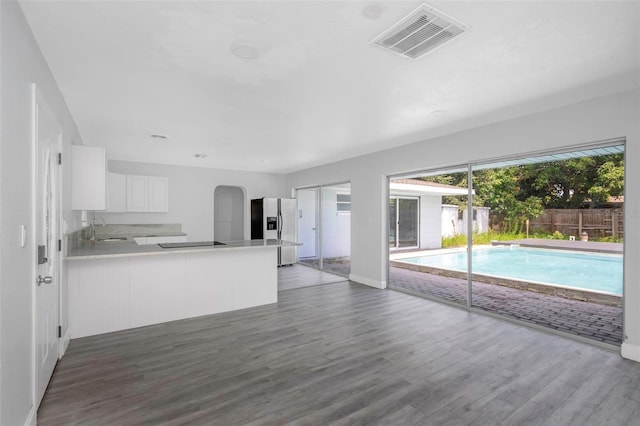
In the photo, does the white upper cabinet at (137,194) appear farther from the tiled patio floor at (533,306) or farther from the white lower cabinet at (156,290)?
the tiled patio floor at (533,306)

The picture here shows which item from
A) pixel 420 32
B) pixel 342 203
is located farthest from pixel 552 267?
pixel 342 203

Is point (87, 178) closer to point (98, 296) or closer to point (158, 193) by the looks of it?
point (98, 296)

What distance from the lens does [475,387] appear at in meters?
2.43

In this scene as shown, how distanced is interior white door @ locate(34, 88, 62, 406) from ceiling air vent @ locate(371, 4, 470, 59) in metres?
2.34

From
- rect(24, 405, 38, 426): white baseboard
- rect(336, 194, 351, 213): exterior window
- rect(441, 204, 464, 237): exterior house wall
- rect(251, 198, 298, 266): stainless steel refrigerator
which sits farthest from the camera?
rect(336, 194, 351, 213): exterior window

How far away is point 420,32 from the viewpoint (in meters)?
2.05

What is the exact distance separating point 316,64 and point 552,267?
5485 millimetres

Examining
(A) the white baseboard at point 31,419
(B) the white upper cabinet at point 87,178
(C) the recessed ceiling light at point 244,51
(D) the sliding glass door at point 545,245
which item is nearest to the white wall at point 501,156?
(D) the sliding glass door at point 545,245

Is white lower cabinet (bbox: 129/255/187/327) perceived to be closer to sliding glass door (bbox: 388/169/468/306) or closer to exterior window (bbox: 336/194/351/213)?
sliding glass door (bbox: 388/169/468/306)

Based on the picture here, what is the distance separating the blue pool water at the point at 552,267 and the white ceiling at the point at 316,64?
251 centimetres

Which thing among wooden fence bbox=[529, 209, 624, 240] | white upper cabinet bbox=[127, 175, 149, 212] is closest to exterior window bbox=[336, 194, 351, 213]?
white upper cabinet bbox=[127, 175, 149, 212]

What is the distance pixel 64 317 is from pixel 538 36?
4704 millimetres

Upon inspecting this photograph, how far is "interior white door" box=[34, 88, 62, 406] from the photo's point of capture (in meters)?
2.07

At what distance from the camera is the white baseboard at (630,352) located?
2.89m
